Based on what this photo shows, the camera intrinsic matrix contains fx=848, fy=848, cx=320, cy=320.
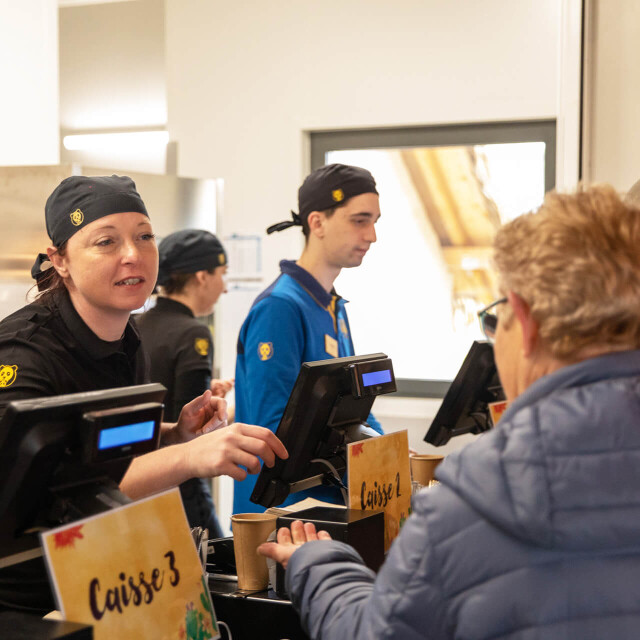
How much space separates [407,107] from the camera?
437 cm

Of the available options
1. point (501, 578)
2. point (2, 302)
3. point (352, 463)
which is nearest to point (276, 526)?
point (352, 463)

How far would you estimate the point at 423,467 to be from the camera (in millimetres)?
2016

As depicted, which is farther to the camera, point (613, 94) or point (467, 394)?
point (613, 94)

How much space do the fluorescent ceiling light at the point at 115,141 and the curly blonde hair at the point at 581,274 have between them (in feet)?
14.0

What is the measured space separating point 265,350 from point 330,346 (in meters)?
0.27

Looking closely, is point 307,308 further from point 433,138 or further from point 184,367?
point 433,138

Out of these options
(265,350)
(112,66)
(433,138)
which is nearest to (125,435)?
(265,350)

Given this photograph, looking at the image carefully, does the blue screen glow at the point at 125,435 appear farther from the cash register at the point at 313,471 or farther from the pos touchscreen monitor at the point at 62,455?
the cash register at the point at 313,471

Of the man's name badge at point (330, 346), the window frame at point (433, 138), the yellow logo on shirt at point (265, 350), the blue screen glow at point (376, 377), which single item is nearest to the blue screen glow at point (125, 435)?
the blue screen glow at point (376, 377)

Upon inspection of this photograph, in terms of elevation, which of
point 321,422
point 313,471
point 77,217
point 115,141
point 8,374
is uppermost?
point 115,141

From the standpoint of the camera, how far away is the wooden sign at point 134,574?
3.28 ft

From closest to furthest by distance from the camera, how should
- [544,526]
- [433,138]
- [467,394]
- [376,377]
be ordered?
[544,526] → [376,377] → [467,394] → [433,138]

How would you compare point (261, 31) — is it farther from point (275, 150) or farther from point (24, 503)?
point (24, 503)

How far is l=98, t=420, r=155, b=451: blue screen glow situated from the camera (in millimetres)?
1108
